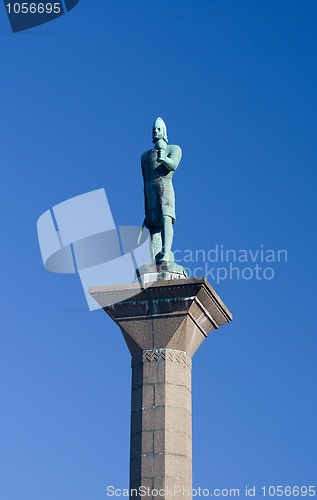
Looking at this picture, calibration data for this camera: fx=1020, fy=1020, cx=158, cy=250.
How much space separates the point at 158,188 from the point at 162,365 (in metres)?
3.71

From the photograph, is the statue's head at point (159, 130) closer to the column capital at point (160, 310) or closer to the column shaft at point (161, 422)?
the column capital at point (160, 310)

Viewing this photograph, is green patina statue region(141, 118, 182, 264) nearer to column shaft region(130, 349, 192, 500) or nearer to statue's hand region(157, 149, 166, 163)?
statue's hand region(157, 149, 166, 163)

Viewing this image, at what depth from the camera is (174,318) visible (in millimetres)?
19375

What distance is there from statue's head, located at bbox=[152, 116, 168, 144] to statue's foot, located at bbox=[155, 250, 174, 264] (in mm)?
2423

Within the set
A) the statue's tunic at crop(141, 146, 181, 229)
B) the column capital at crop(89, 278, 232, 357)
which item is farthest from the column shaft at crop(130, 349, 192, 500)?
the statue's tunic at crop(141, 146, 181, 229)

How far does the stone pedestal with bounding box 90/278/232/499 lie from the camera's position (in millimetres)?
18516

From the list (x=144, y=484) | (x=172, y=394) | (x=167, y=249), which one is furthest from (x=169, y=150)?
(x=144, y=484)

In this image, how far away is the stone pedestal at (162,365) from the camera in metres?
18.5

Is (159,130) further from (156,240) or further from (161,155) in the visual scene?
(156,240)

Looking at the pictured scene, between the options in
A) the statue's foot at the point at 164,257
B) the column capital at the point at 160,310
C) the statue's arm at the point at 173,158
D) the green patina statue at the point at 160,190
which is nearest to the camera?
the column capital at the point at 160,310

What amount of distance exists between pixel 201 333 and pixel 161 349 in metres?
1.16

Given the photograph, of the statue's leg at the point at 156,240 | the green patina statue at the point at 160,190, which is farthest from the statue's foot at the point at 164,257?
the statue's leg at the point at 156,240

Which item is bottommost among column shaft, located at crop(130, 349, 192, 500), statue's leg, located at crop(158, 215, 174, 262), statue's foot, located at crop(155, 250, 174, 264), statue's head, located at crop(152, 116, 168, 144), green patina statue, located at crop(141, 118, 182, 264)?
column shaft, located at crop(130, 349, 192, 500)

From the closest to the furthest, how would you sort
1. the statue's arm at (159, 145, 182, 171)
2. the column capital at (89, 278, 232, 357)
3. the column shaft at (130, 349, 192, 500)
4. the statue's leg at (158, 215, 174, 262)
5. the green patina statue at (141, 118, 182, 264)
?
the column shaft at (130, 349, 192, 500)
the column capital at (89, 278, 232, 357)
the statue's leg at (158, 215, 174, 262)
the green patina statue at (141, 118, 182, 264)
the statue's arm at (159, 145, 182, 171)
